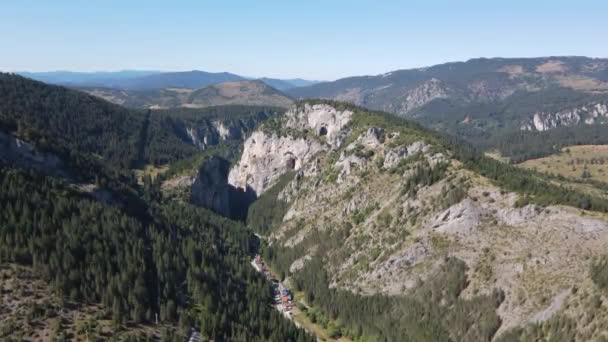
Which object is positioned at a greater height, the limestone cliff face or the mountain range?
the limestone cliff face

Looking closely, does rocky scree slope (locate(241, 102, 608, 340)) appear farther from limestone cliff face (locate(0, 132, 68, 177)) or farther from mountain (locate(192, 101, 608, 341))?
limestone cliff face (locate(0, 132, 68, 177))

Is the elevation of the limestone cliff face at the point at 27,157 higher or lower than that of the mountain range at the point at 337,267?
higher

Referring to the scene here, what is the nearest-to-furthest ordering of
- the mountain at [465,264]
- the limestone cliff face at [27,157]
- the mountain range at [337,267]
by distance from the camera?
the mountain range at [337,267] → the mountain at [465,264] → the limestone cliff face at [27,157]

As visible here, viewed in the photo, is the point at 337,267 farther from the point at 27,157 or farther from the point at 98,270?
the point at 27,157

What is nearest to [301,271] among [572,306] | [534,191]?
[534,191]

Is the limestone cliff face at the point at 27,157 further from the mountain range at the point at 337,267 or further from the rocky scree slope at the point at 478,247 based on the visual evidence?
the rocky scree slope at the point at 478,247

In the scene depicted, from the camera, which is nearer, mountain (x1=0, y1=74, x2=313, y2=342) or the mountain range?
mountain (x1=0, y1=74, x2=313, y2=342)

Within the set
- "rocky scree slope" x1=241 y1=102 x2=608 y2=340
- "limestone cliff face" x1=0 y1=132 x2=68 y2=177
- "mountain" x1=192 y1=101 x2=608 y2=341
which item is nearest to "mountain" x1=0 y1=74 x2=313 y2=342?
"limestone cliff face" x1=0 y1=132 x2=68 y2=177

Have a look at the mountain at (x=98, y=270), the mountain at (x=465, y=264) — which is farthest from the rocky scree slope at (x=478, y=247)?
the mountain at (x=98, y=270)

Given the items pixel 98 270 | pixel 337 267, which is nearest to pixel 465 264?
pixel 337 267

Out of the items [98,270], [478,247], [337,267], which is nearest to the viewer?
[98,270]

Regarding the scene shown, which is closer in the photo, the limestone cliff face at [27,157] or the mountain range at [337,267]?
the mountain range at [337,267]
